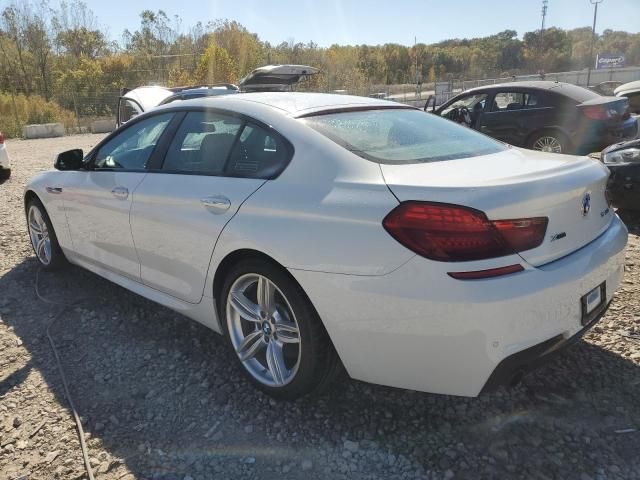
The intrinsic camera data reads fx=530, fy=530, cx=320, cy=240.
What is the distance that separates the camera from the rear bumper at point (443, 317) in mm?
1968

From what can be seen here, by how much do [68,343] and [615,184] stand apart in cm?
496

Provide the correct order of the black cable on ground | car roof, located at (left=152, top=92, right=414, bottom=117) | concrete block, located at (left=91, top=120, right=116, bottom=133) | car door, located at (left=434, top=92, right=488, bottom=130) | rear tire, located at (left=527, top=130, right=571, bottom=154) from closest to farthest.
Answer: the black cable on ground → car roof, located at (left=152, top=92, right=414, bottom=117) → rear tire, located at (left=527, top=130, right=571, bottom=154) → car door, located at (left=434, top=92, right=488, bottom=130) → concrete block, located at (left=91, top=120, right=116, bottom=133)

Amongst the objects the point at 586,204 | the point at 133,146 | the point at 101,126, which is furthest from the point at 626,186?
the point at 101,126

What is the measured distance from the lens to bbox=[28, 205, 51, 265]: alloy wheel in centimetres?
455

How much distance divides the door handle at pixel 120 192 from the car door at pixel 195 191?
14 cm

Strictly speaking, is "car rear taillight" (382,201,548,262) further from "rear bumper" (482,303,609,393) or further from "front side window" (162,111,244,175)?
"front side window" (162,111,244,175)

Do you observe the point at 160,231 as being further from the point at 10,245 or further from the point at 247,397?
the point at 10,245

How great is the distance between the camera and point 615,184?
5.14m

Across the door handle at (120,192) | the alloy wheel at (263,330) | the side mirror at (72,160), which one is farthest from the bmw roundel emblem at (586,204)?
the side mirror at (72,160)

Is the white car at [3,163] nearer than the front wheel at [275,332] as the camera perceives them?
No

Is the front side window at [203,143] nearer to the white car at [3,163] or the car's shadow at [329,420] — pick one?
the car's shadow at [329,420]

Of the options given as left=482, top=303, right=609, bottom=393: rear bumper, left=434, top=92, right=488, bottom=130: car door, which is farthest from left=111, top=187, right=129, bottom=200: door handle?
left=434, top=92, right=488, bottom=130: car door

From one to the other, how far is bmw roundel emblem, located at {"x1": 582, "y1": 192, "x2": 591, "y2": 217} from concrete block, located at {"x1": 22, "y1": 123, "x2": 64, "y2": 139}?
2653 cm

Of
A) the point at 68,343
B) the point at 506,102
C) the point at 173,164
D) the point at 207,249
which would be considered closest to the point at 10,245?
the point at 68,343
